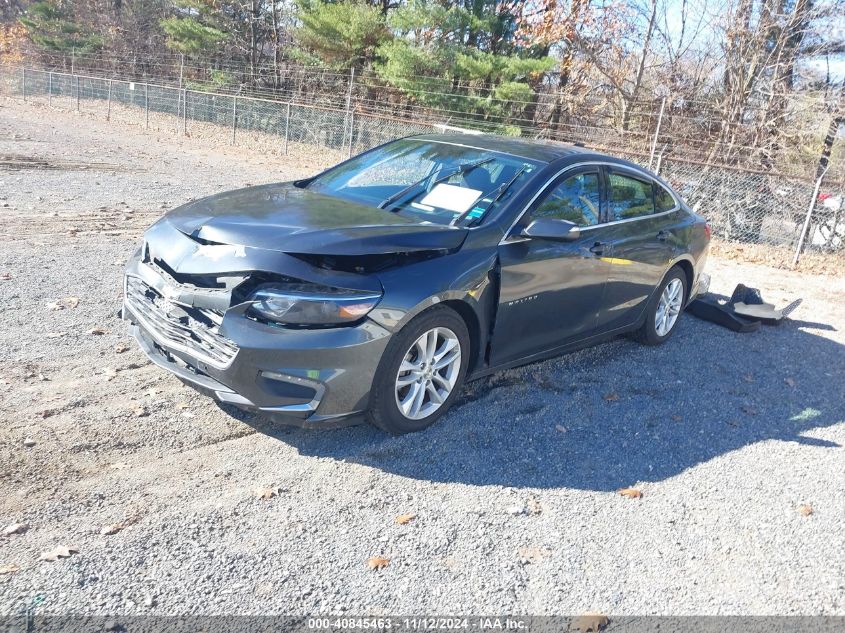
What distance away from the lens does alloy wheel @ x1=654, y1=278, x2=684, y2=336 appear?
6.42 metres

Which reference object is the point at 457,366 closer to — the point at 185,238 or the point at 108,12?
the point at 185,238

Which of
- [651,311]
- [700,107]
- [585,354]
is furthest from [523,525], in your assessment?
[700,107]

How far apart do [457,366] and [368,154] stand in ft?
7.24

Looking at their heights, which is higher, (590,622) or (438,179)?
(438,179)

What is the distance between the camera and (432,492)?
3.78 metres

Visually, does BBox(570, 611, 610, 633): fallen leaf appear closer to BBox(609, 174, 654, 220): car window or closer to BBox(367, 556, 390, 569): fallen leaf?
BBox(367, 556, 390, 569): fallen leaf

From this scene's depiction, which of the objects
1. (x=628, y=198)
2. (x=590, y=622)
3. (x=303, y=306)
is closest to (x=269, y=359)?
(x=303, y=306)

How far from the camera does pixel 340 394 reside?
376cm

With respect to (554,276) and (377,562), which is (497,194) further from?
(377,562)

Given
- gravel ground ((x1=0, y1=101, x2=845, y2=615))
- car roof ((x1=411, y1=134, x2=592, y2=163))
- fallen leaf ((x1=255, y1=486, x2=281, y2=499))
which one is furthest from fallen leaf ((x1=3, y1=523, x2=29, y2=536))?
car roof ((x1=411, y1=134, x2=592, y2=163))

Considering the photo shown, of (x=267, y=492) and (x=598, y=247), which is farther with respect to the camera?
(x=598, y=247)

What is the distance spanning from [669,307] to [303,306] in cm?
409

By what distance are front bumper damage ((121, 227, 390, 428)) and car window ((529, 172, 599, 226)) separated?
5.52ft

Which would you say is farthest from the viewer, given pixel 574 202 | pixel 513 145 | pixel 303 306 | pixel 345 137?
pixel 345 137
